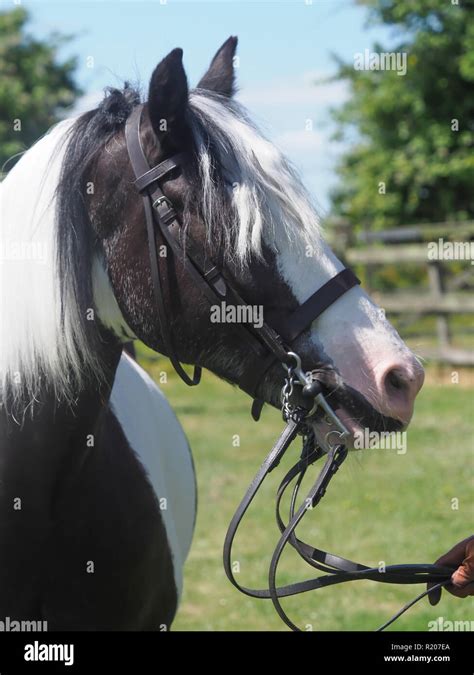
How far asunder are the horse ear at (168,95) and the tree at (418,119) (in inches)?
547

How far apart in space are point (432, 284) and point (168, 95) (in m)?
12.1

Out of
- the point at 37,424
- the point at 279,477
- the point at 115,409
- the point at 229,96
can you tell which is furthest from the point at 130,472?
the point at 279,477

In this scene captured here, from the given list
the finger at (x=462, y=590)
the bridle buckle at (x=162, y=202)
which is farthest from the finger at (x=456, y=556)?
the bridle buckle at (x=162, y=202)

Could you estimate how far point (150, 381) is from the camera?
12.0ft

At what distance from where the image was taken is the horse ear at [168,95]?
208 cm

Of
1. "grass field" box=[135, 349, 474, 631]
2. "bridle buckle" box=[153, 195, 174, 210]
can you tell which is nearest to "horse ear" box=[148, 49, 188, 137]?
"bridle buckle" box=[153, 195, 174, 210]

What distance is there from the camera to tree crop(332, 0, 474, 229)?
1584cm

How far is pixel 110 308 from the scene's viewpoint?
90.2 inches

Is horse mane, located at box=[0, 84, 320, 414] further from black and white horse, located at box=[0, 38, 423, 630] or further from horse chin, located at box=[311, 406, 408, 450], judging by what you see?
horse chin, located at box=[311, 406, 408, 450]

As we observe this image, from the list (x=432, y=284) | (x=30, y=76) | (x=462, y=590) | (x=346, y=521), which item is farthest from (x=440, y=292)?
(x=462, y=590)

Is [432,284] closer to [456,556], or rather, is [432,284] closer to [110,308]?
[456,556]

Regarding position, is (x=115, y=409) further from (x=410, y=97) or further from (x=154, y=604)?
(x=410, y=97)

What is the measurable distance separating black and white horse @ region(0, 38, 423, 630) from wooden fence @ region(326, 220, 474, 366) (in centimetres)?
1046

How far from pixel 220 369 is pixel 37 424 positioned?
522 mm
